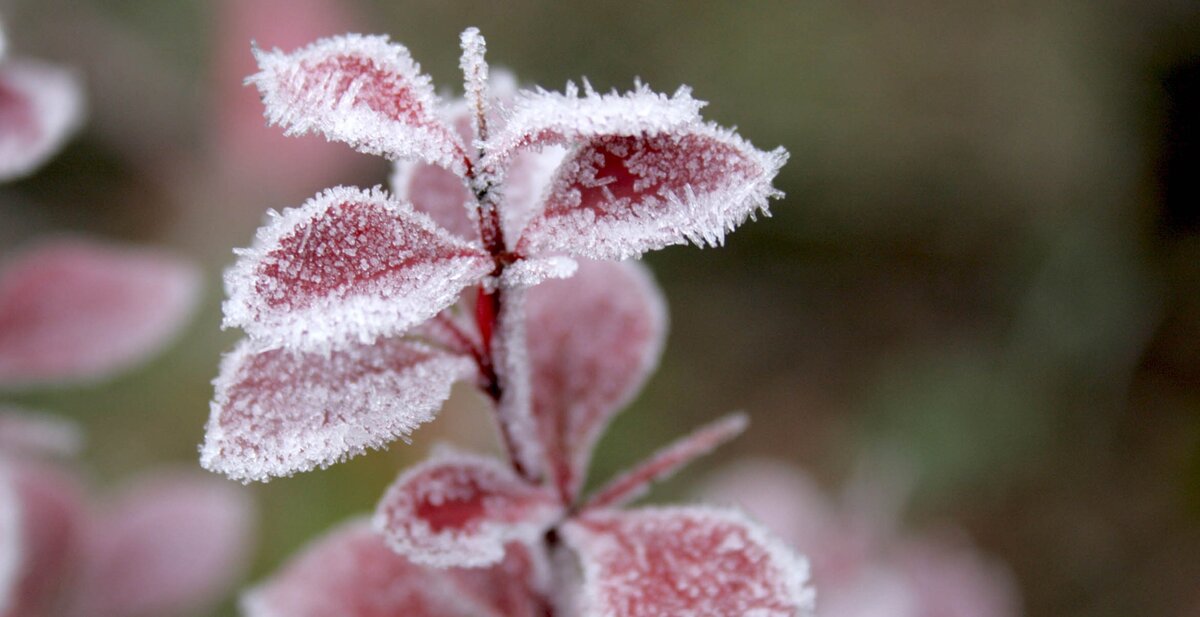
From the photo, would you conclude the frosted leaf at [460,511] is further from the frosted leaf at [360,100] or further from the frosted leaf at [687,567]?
the frosted leaf at [360,100]

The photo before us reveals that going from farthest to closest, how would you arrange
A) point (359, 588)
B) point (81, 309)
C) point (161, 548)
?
point (161, 548), point (81, 309), point (359, 588)

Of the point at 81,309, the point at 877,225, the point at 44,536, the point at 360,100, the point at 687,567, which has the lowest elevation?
the point at 687,567

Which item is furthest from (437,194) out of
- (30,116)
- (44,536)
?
(44,536)

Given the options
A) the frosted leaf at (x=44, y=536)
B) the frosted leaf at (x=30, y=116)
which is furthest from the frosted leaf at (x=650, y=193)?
the frosted leaf at (x=44, y=536)

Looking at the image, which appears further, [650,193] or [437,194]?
[437,194]

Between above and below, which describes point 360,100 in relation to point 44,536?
above

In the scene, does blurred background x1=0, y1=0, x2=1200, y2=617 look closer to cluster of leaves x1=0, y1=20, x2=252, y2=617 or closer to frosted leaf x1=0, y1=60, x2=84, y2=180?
cluster of leaves x1=0, y1=20, x2=252, y2=617

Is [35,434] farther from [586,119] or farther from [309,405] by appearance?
[586,119]
